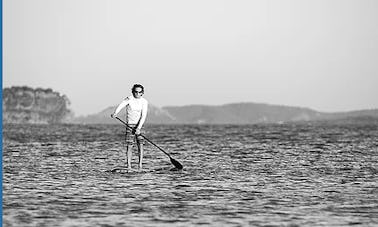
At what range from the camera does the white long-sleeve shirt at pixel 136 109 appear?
64.4ft

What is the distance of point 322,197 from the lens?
1496cm

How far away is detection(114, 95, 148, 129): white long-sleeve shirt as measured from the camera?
1964 centimetres

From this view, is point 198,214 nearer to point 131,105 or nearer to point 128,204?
point 128,204

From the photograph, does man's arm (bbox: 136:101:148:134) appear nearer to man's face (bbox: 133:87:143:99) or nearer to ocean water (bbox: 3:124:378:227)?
man's face (bbox: 133:87:143:99)

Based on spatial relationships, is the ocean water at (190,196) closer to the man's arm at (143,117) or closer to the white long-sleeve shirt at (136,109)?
the man's arm at (143,117)

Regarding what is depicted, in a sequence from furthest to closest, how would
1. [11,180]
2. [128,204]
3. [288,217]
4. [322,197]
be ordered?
1. [11,180]
2. [322,197]
3. [128,204]
4. [288,217]

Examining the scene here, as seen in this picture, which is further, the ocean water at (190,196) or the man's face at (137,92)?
the man's face at (137,92)

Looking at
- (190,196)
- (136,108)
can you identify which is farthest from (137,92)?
(190,196)

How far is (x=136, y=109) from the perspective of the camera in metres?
19.7

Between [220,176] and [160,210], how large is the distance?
7509 mm

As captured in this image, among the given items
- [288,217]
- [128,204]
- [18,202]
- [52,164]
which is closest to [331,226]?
[288,217]

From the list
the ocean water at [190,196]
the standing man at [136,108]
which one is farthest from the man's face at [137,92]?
the ocean water at [190,196]

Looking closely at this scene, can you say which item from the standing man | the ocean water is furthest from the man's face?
the ocean water

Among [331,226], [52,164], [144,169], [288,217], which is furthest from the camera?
[52,164]
